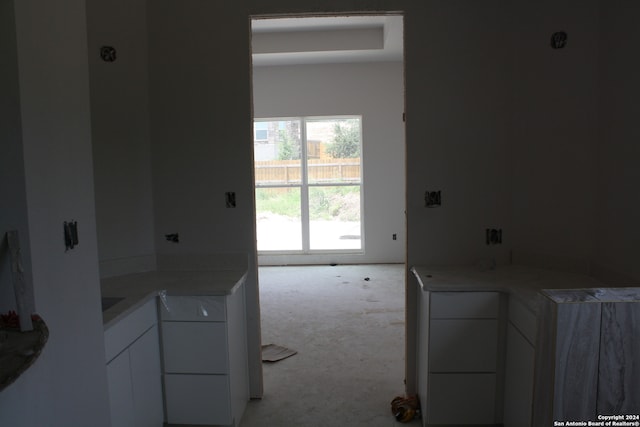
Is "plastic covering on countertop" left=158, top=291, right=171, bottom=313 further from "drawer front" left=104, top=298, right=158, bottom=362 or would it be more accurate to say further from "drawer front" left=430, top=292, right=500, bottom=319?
"drawer front" left=430, top=292, right=500, bottom=319

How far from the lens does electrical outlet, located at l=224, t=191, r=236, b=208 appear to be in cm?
260

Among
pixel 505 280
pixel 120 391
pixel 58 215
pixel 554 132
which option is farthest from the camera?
pixel 554 132

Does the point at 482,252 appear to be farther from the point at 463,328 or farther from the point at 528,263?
the point at 463,328

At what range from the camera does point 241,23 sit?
8.23 feet

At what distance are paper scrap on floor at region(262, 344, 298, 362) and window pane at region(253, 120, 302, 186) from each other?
3615 mm

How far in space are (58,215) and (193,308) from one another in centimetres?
105

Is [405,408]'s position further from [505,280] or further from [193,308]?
[193,308]

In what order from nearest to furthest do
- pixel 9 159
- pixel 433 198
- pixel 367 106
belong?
pixel 9 159, pixel 433 198, pixel 367 106

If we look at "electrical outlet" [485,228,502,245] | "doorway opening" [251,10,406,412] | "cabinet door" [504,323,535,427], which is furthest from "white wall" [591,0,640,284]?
"doorway opening" [251,10,406,412]

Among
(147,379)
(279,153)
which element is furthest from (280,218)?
(147,379)

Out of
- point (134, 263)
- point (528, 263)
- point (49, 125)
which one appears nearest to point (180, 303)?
point (134, 263)

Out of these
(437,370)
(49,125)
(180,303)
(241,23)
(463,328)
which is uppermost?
(241,23)

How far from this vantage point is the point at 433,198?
8.46 feet

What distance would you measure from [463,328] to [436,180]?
915 millimetres
